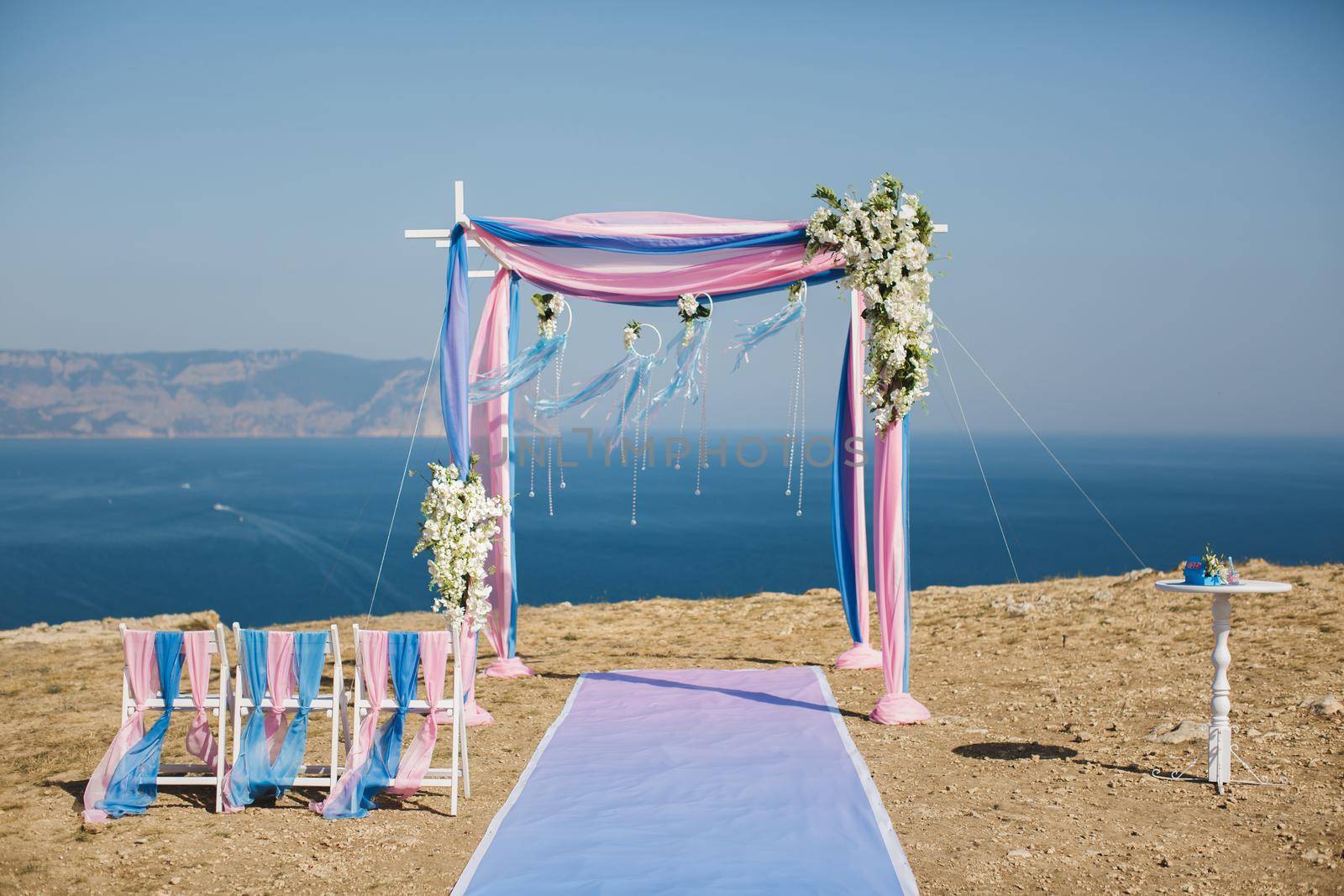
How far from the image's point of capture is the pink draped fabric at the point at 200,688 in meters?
5.78

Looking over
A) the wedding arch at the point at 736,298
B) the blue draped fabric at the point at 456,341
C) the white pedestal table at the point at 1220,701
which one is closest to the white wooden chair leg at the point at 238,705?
the wedding arch at the point at 736,298

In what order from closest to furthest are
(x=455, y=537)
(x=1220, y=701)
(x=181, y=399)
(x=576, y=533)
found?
(x=1220, y=701), (x=455, y=537), (x=576, y=533), (x=181, y=399)

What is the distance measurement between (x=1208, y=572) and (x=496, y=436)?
5.56 m

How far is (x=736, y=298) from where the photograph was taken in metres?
8.52

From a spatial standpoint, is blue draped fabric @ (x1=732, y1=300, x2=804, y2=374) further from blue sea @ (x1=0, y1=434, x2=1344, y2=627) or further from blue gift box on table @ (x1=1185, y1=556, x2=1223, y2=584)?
blue sea @ (x1=0, y1=434, x2=1344, y2=627)

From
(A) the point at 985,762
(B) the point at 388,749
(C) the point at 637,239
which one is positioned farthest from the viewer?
(C) the point at 637,239

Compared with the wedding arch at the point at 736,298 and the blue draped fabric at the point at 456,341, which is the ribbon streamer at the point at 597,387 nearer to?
the wedding arch at the point at 736,298

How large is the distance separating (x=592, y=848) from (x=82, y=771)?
12.0 feet

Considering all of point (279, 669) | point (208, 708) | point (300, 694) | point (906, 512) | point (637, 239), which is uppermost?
point (637, 239)

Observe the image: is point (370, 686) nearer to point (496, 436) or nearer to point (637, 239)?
point (496, 436)

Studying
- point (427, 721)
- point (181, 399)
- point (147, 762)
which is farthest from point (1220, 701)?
point (181, 399)

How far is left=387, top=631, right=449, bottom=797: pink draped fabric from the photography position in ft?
18.9

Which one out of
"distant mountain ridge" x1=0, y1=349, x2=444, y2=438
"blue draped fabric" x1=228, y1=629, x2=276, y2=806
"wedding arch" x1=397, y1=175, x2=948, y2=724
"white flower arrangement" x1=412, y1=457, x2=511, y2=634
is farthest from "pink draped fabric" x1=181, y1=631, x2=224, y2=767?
"distant mountain ridge" x1=0, y1=349, x2=444, y2=438

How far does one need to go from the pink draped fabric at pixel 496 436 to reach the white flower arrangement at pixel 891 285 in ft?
9.78
